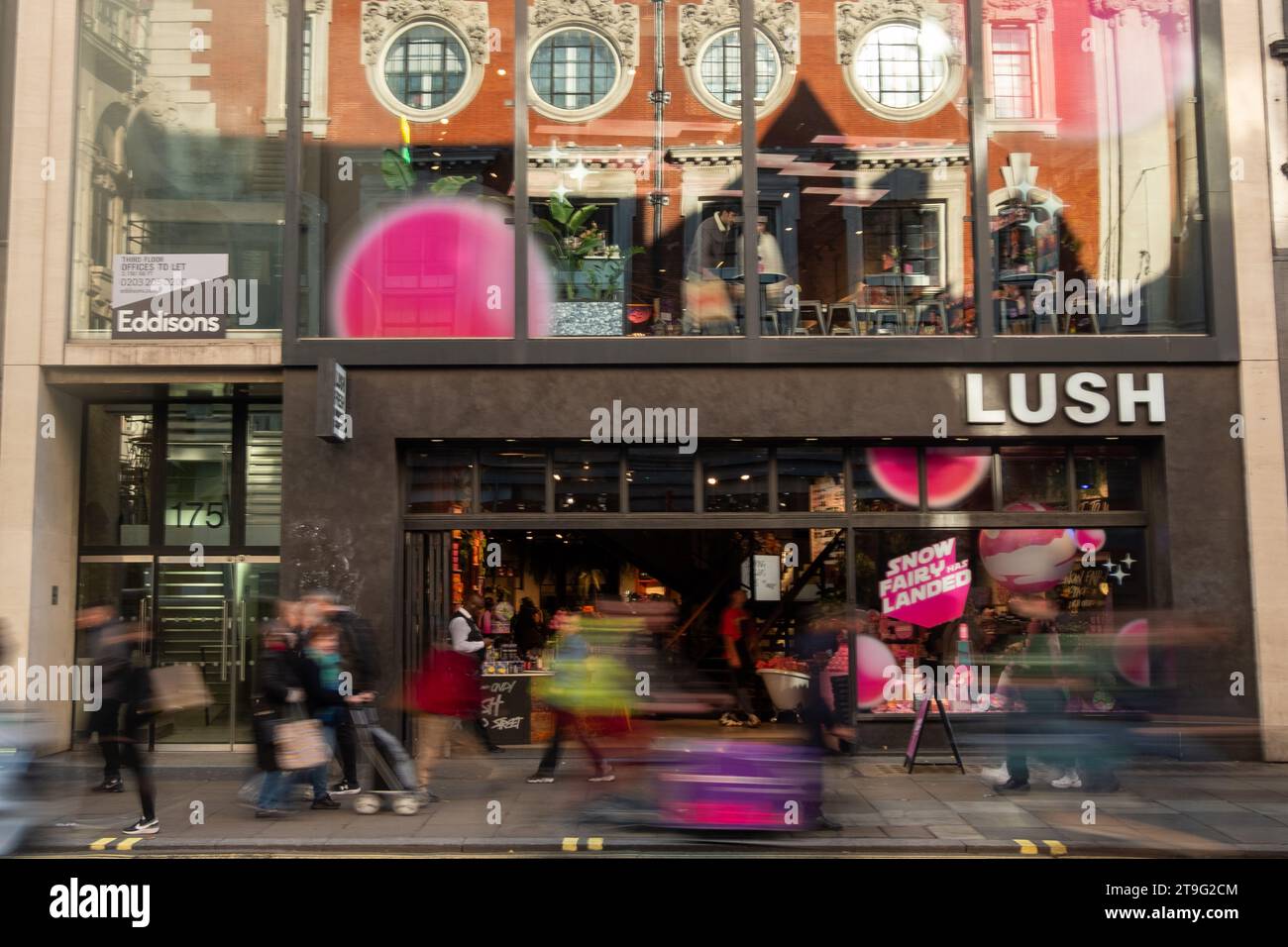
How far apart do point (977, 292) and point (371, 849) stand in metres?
9.62

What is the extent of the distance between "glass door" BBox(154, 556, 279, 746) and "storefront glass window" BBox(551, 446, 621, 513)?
161 inches

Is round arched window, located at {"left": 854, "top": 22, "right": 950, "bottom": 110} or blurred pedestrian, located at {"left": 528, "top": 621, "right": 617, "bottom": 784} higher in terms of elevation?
round arched window, located at {"left": 854, "top": 22, "right": 950, "bottom": 110}

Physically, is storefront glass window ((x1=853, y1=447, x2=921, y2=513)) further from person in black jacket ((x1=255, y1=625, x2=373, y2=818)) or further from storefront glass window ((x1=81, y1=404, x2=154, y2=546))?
storefront glass window ((x1=81, y1=404, x2=154, y2=546))

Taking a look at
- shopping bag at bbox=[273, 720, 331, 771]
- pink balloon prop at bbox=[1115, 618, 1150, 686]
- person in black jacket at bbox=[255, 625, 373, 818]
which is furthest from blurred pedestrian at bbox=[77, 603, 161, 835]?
pink balloon prop at bbox=[1115, 618, 1150, 686]

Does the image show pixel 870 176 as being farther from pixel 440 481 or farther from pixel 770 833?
pixel 770 833

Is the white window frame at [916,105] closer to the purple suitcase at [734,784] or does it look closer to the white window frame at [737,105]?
the white window frame at [737,105]

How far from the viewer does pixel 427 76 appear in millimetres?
13867

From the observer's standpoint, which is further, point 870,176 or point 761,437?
point 870,176

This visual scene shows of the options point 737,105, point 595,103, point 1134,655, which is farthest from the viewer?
point 595,103

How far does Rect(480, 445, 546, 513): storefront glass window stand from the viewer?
13.4 metres

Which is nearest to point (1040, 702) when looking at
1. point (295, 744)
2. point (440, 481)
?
point (295, 744)

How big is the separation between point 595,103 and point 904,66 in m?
4.07

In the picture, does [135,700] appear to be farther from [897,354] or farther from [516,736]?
[897,354]

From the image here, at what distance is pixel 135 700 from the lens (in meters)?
9.57
